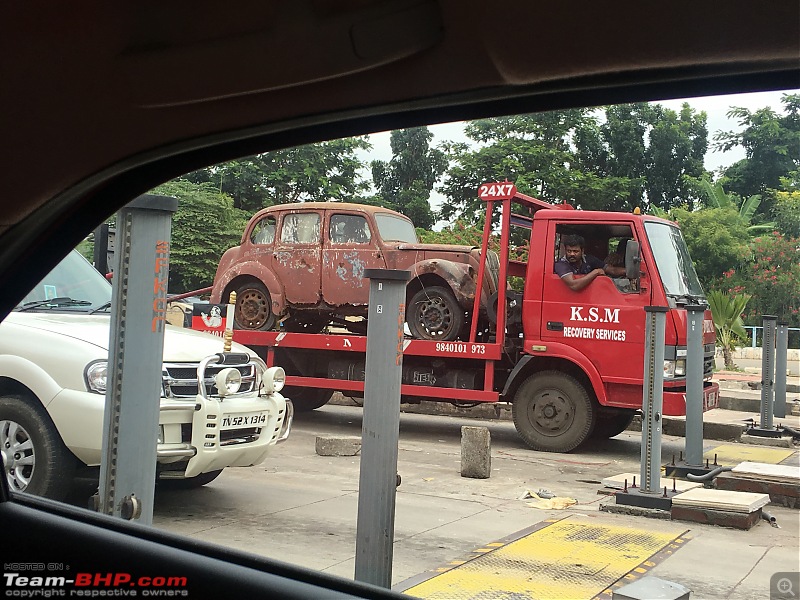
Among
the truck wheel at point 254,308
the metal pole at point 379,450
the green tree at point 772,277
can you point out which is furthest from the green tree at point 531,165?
the green tree at point 772,277

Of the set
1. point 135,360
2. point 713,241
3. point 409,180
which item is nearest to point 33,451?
point 135,360

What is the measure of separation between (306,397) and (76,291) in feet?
22.9

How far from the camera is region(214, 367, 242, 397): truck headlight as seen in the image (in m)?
5.36

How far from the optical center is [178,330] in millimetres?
5625

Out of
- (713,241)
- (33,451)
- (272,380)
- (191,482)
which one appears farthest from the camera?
(713,241)

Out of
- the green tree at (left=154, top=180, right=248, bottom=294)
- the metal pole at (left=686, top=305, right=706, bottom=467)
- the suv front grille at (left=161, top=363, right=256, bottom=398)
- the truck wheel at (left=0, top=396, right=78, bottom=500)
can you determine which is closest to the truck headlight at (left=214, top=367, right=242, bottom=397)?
the suv front grille at (left=161, top=363, right=256, bottom=398)

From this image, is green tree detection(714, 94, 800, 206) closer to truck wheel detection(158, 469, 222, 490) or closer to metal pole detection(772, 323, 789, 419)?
truck wheel detection(158, 469, 222, 490)

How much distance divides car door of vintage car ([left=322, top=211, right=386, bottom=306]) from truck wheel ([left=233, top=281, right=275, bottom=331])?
81 centimetres

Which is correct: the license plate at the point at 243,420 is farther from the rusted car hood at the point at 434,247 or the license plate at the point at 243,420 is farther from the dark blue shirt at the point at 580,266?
the rusted car hood at the point at 434,247

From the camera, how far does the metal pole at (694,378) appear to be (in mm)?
7703

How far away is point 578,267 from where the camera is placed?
9.20 m

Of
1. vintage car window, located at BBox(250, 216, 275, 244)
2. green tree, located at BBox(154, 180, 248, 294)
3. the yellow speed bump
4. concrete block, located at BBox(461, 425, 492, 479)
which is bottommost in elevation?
the yellow speed bump

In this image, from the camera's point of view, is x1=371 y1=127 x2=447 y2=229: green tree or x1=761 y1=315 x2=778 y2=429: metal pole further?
x1=761 y1=315 x2=778 y2=429: metal pole

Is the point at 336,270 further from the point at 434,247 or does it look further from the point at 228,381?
the point at 228,381
